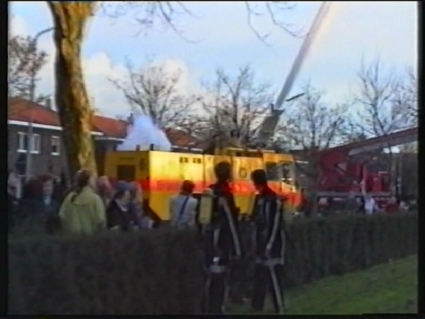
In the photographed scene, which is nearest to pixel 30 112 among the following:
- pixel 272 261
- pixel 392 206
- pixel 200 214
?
pixel 200 214

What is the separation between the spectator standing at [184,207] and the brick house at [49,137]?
26cm

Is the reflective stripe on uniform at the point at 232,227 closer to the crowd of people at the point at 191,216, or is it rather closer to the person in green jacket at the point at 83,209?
the crowd of people at the point at 191,216

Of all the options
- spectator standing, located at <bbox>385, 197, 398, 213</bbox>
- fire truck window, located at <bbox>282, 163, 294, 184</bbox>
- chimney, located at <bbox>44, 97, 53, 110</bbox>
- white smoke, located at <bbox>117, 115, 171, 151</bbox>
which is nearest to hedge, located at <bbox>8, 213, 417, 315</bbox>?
spectator standing, located at <bbox>385, 197, 398, 213</bbox>

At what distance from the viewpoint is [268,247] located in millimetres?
5328

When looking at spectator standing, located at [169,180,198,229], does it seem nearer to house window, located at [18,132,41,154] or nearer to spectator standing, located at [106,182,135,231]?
spectator standing, located at [106,182,135,231]

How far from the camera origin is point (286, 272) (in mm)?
5367

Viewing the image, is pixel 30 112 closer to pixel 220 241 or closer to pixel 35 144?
pixel 35 144

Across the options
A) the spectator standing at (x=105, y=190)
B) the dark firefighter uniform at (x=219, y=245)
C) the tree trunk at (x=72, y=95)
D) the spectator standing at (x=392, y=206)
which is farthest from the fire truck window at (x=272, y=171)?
the tree trunk at (x=72, y=95)

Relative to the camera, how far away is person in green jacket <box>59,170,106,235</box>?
5125 millimetres

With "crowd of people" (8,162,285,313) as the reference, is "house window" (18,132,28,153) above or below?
above

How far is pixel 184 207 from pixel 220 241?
31cm

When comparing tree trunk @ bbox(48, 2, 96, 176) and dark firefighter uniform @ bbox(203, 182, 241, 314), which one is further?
tree trunk @ bbox(48, 2, 96, 176)

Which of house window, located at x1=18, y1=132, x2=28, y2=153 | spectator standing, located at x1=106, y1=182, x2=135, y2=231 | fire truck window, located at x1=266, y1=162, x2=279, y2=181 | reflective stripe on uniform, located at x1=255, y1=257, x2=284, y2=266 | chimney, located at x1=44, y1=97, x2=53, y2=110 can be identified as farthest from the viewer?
chimney, located at x1=44, y1=97, x2=53, y2=110

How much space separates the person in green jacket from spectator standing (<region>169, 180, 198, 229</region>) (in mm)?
447
